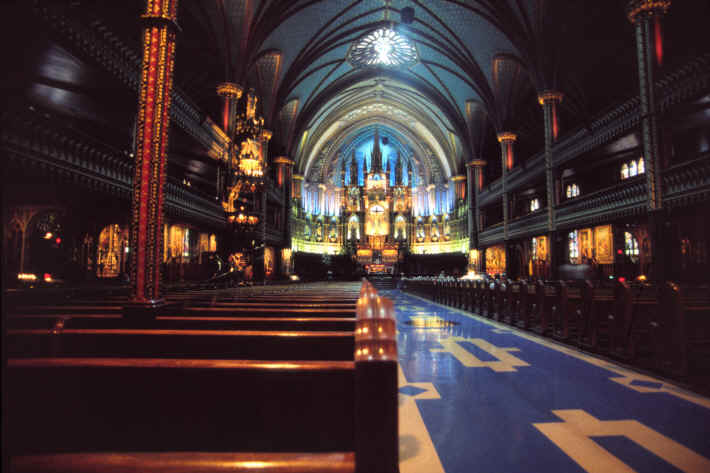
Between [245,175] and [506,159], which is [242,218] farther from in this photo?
[506,159]

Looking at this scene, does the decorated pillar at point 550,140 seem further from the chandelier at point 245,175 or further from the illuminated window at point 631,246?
the chandelier at point 245,175

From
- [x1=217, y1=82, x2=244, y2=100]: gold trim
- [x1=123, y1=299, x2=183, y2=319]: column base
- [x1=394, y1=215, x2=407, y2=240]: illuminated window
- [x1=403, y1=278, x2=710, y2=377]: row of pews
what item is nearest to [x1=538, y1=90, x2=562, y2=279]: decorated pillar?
Answer: [x1=403, y1=278, x2=710, y2=377]: row of pews

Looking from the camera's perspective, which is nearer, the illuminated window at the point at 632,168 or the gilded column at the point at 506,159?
the illuminated window at the point at 632,168

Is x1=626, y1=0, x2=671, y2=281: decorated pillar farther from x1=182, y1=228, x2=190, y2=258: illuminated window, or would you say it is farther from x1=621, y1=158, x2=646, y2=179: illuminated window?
x1=182, y1=228, x2=190, y2=258: illuminated window

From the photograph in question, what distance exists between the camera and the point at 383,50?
2161 cm

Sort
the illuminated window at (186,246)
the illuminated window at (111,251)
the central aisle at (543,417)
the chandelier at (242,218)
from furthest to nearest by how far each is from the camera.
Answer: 1. the illuminated window at (186,246)
2. the illuminated window at (111,251)
3. the chandelier at (242,218)
4. the central aisle at (543,417)

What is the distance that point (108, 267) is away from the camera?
418 inches

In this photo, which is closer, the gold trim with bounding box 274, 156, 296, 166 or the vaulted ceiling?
the vaulted ceiling

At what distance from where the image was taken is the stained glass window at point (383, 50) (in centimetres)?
2070

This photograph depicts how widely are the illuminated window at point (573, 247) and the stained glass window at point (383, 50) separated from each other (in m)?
12.8

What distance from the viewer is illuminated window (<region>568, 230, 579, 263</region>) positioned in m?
16.1

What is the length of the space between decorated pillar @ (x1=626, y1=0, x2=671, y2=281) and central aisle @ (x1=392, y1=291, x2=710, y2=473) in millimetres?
6849

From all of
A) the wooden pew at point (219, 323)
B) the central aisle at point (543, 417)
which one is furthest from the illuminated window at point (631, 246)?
the wooden pew at point (219, 323)

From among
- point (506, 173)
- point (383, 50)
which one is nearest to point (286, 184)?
point (383, 50)
